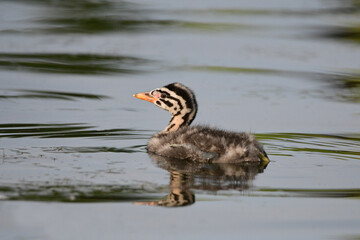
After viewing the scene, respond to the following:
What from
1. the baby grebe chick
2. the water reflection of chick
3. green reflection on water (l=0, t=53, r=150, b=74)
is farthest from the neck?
green reflection on water (l=0, t=53, r=150, b=74)

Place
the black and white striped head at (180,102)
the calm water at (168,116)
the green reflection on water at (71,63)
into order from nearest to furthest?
the calm water at (168,116) → the black and white striped head at (180,102) → the green reflection on water at (71,63)

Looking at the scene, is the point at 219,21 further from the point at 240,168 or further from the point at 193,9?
the point at 240,168

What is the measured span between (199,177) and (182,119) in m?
2.15

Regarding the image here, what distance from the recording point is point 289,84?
16125mm

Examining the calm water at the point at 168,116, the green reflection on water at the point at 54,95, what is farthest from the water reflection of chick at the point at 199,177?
the green reflection on water at the point at 54,95

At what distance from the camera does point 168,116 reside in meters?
13.9

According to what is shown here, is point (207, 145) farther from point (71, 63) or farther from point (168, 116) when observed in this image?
point (71, 63)

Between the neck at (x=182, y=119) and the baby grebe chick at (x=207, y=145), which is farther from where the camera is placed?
the neck at (x=182, y=119)

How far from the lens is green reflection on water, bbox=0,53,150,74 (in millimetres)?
16922

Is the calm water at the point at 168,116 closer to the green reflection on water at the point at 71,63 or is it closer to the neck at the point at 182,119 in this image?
the green reflection on water at the point at 71,63

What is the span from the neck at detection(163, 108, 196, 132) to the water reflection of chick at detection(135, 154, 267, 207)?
980 millimetres

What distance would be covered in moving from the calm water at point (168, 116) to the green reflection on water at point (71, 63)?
0.15 feet

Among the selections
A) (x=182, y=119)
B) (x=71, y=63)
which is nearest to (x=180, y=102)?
(x=182, y=119)

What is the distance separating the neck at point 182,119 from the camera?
11.5 meters
